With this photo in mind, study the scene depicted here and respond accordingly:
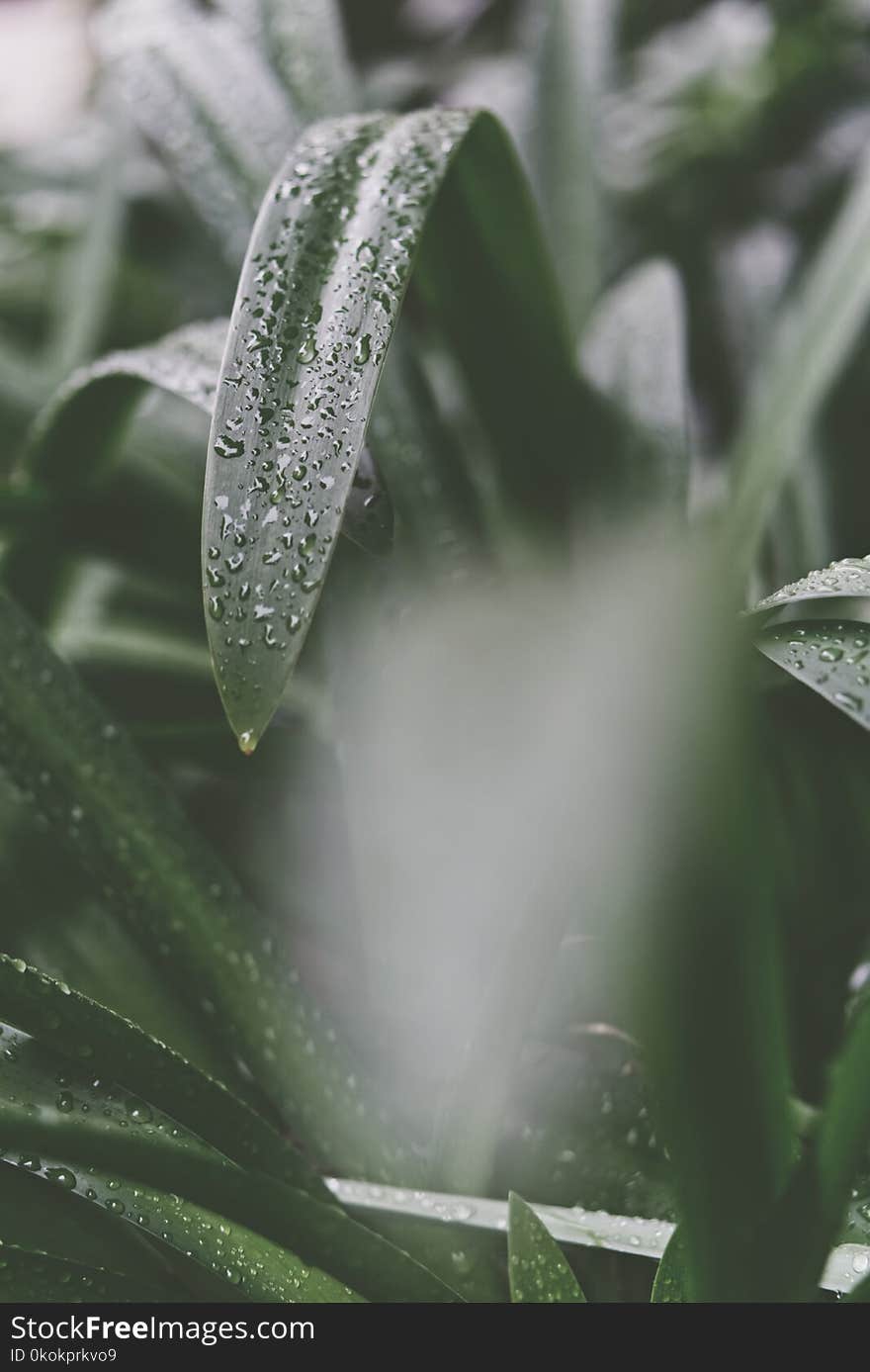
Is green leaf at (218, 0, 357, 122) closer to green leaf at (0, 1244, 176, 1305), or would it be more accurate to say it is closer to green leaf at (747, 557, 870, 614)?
green leaf at (747, 557, 870, 614)

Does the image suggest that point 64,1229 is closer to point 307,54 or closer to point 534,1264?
point 534,1264

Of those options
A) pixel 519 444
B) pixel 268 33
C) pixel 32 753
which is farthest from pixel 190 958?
pixel 268 33

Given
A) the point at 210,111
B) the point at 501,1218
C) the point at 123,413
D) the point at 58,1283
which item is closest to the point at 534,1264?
the point at 501,1218

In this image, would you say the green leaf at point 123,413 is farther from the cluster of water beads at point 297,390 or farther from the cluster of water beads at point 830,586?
the cluster of water beads at point 830,586

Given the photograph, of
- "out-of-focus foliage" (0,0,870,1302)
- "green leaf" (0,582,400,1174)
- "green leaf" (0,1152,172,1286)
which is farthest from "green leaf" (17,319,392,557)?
"green leaf" (0,1152,172,1286)

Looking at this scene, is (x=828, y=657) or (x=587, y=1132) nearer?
(x=828, y=657)

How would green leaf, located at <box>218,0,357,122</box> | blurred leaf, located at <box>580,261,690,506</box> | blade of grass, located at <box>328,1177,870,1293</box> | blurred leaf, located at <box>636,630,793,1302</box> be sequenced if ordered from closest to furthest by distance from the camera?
blurred leaf, located at <box>636,630,793,1302</box>
blade of grass, located at <box>328,1177,870,1293</box>
blurred leaf, located at <box>580,261,690,506</box>
green leaf, located at <box>218,0,357,122</box>

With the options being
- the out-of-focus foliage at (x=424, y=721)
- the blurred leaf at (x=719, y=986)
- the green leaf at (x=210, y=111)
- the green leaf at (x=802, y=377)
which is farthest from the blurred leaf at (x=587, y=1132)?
the green leaf at (x=210, y=111)

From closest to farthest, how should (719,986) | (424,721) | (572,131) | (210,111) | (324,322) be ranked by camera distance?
(719,986) < (324,322) < (424,721) < (210,111) < (572,131)
